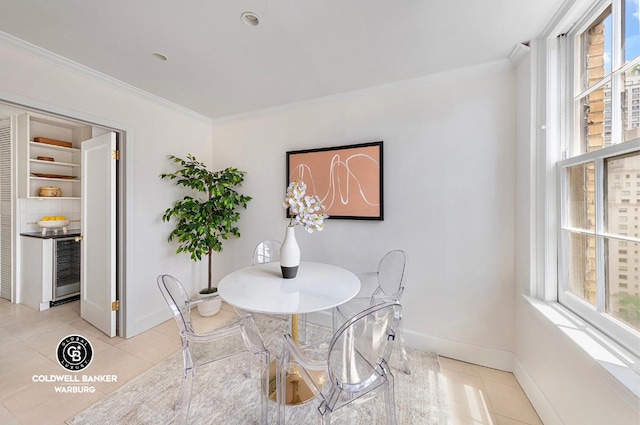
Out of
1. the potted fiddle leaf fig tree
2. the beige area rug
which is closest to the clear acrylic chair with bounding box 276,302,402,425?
the beige area rug

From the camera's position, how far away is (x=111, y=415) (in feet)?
4.89

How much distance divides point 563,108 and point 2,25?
144 inches

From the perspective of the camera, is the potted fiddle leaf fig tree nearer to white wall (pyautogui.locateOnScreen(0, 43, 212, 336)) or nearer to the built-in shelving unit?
white wall (pyautogui.locateOnScreen(0, 43, 212, 336))

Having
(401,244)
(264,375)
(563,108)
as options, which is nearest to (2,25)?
(264,375)

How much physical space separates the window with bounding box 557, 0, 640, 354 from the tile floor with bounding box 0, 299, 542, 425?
0.80 meters

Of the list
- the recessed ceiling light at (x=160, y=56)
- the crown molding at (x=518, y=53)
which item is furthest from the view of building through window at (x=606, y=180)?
the recessed ceiling light at (x=160, y=56)

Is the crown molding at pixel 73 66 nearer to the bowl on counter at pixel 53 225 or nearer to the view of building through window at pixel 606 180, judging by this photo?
the bowl on counter at pixel 53 225

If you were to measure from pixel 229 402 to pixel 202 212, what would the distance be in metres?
1.83

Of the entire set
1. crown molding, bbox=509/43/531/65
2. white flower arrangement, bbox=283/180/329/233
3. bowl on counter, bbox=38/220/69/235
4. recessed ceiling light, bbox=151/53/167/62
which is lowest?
bowl on counter, bbox=38/220/69/235

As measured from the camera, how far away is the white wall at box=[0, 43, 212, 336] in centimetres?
178

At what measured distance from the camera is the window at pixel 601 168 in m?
1.06

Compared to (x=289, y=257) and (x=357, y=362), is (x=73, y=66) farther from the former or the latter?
(x=357, y=362)

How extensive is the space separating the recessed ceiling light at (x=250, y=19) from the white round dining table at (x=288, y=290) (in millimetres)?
1709

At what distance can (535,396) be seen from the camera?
155cm
